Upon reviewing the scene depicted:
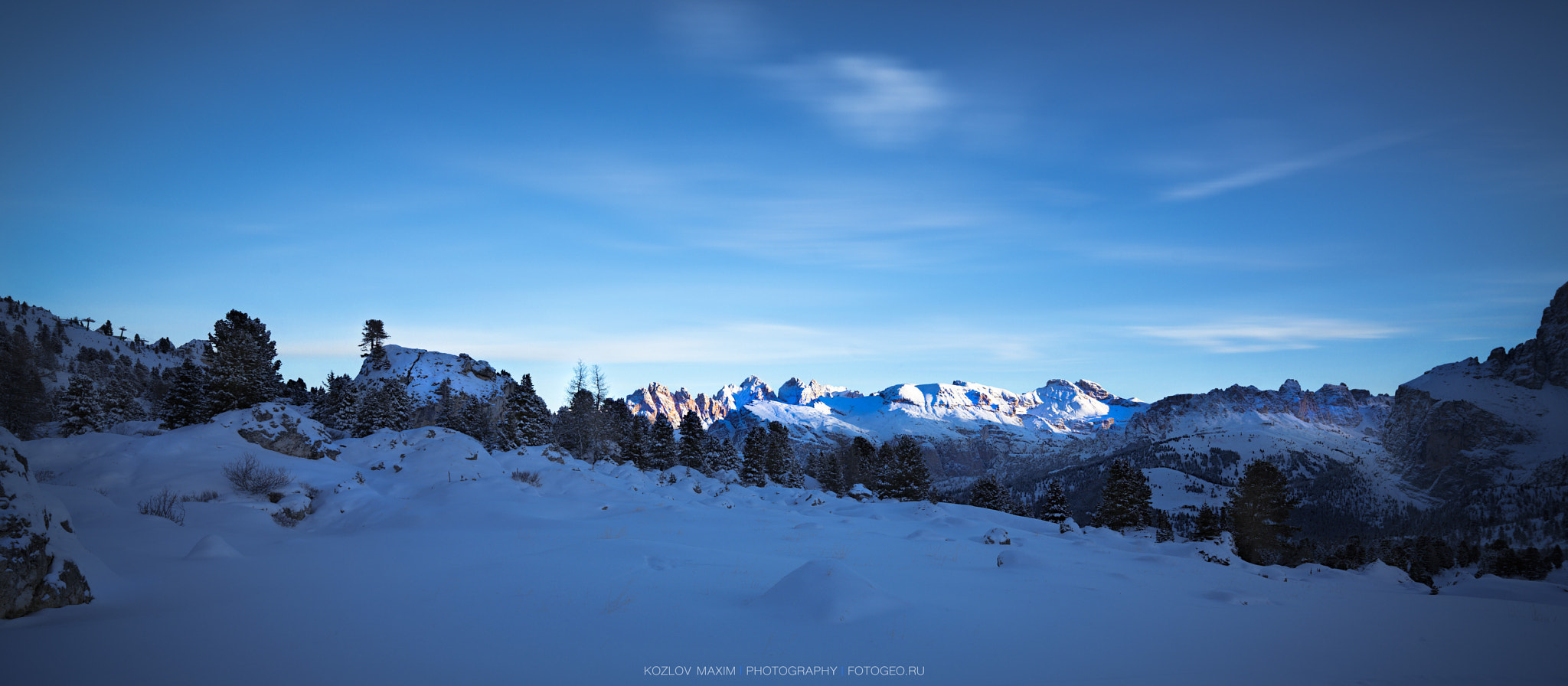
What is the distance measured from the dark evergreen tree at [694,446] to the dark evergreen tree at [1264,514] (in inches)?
1851

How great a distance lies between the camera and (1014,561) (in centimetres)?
1692

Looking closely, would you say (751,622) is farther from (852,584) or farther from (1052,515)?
(1052,515)

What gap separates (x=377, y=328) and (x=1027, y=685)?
98.8 meters

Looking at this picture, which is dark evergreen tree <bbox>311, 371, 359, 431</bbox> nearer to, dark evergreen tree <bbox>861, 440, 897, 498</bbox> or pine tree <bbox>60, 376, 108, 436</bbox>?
pine tree <bbox>60, 376, 108, 436</bbox>

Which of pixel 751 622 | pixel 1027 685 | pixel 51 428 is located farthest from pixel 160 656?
pixel 51 428

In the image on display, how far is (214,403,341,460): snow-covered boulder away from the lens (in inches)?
1056

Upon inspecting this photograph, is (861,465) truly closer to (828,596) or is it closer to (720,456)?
(720,456)

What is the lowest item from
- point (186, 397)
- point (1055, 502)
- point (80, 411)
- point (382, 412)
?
point (1055, 502)

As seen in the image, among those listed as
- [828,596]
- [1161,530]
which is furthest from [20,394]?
[1161,530]

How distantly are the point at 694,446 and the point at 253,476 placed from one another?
49698 mm

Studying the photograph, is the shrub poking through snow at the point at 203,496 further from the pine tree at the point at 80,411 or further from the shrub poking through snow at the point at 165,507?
the pine tree at the point at 80,411

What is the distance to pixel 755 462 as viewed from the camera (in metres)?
67.3

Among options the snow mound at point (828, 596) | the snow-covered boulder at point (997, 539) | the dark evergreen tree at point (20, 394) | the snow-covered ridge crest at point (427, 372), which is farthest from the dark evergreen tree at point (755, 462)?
the dark evergreen tree at point (20, 394)

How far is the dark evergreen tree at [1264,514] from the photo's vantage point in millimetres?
44250
